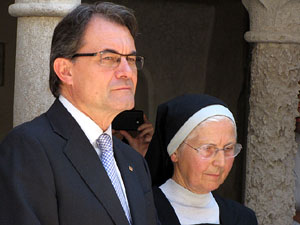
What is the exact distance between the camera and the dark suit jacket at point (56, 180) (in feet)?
6.60

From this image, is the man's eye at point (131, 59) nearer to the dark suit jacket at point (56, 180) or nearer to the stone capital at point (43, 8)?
the dark suit jacket at point (56, 180)

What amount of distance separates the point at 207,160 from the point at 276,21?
252 centimetres

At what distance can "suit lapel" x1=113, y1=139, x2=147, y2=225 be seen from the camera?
7.66 feet

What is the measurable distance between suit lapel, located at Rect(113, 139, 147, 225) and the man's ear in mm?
326

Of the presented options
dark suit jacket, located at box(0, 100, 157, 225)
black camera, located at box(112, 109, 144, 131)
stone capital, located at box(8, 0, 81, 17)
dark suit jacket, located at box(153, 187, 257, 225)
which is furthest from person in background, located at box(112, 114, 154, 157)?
dark suit jacket, located at box(0, 100, 157, 225)

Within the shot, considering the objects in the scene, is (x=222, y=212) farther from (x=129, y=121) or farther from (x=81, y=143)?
(x=81, y=143)

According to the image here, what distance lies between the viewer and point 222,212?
11.2 feet

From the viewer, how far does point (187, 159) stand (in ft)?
10.8

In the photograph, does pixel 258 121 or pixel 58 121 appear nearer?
pixel 58 121

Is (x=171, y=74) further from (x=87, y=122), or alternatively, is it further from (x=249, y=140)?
(x=87, y=122)

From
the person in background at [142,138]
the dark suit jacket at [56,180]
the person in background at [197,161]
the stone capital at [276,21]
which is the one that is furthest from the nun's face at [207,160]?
the stone capital at [276,21]

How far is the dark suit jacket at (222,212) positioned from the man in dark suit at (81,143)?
0.79 meters

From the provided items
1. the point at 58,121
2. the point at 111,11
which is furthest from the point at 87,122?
the point at 111,11

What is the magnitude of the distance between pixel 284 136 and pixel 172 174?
229cm
